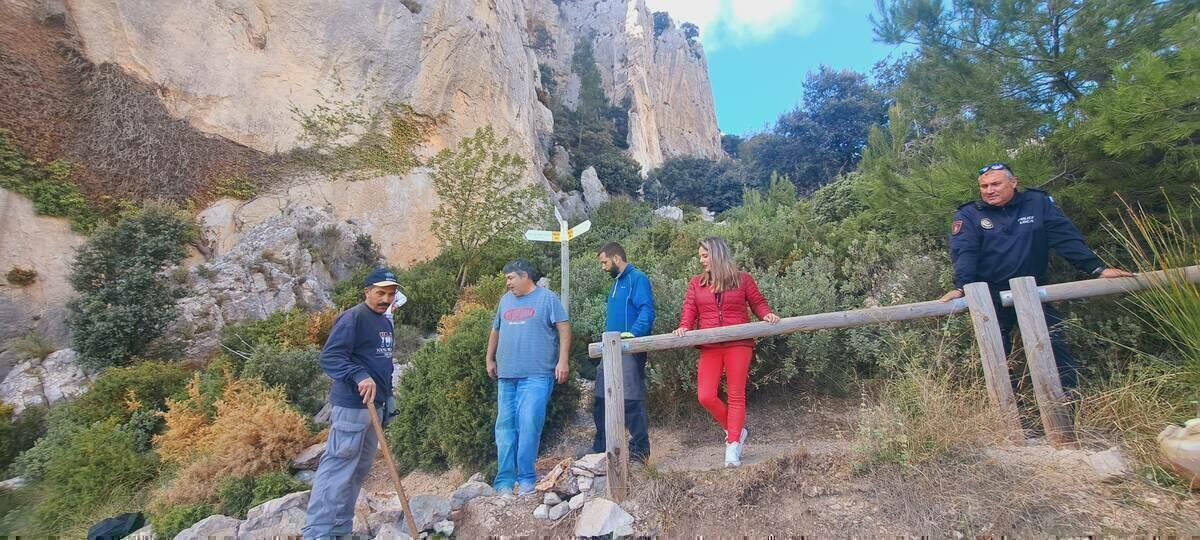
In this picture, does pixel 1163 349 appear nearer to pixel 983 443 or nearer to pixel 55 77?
pixel 983 443

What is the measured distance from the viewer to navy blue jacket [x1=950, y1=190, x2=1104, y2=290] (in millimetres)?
3160

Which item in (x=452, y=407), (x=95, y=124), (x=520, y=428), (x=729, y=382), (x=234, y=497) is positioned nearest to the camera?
(x=729, y=382)

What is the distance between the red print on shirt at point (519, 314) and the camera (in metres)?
3.89

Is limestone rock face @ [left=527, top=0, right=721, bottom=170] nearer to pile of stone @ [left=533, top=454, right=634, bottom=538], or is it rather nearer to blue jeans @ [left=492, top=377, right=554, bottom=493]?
blue jeans @ [left=492, top=377, right=554, bottom=493]

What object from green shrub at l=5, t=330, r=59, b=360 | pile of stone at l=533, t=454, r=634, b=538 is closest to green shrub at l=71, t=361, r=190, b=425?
green shrub at l=5, t=330, r=59, b=360

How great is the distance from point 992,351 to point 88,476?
311 inches

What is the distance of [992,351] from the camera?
296 cm

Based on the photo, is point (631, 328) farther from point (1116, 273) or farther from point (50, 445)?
point (50, 445)

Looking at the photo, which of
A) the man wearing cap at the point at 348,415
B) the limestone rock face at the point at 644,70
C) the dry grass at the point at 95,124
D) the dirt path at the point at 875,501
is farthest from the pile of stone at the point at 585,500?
the limestone rock face at the point at 644,70

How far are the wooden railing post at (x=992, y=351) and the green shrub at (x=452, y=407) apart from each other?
3.18m

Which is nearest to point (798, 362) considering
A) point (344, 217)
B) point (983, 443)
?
point (983, 443)

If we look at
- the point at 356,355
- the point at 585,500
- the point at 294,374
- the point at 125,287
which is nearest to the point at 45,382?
the point at 125,287

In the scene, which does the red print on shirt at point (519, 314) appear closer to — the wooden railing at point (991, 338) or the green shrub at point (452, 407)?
the wooden railing at point (991, 338)

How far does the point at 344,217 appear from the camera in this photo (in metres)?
14.8
